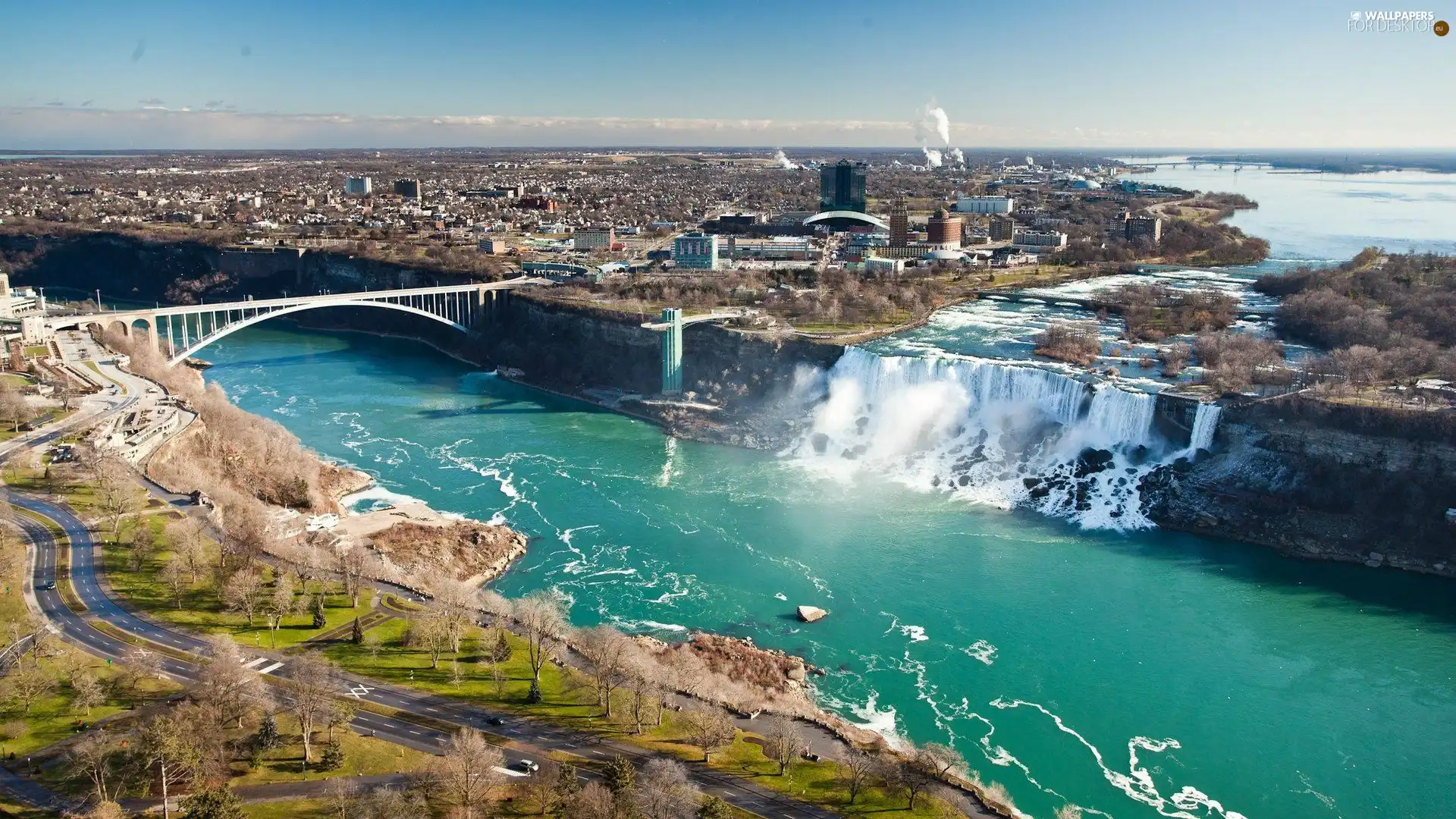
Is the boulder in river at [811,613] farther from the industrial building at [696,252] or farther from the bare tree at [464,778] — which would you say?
the industrial building at [696,252]

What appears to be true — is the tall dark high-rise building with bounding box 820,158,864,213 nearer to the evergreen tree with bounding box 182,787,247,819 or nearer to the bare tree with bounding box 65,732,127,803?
the bare tree with bounding box 65,732,127,803

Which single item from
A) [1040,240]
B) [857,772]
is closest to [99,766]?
[857,772]

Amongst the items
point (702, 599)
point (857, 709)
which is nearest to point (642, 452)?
point (702, 599)

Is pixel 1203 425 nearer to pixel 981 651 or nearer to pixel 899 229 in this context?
pixel 981 651

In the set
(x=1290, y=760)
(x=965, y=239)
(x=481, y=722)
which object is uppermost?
(x=965, y=239)

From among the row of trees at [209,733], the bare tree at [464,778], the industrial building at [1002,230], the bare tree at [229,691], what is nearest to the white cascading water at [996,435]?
the bare tree at [464,778]

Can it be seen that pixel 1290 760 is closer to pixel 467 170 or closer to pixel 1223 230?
pixel 1223 230

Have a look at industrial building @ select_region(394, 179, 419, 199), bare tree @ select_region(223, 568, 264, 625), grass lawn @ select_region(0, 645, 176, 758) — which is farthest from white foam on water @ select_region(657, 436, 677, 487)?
industrial building @ select_region(394, 179, 419, 199)

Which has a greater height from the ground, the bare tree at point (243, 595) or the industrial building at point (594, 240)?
the industrial building at point (594, 240)
